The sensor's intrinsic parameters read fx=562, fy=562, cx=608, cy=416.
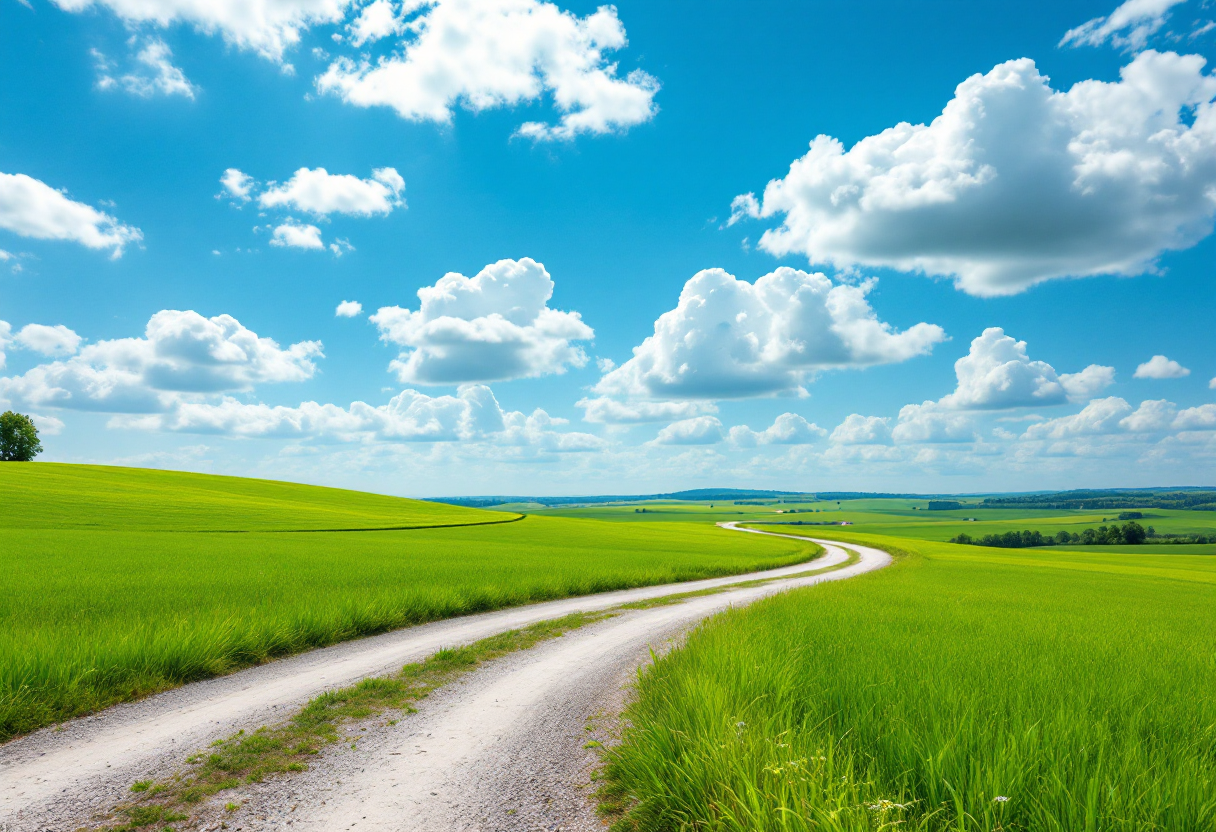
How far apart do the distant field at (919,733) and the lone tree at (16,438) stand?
6023 inches

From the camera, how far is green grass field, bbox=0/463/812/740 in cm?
964

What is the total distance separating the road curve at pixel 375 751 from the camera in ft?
19.5

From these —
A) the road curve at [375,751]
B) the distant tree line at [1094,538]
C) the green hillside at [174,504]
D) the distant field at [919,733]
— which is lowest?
the distant tree line at [1094,538]

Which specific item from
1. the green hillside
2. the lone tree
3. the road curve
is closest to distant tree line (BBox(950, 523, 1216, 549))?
the green hillside

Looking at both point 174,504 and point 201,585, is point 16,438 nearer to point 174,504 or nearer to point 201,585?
point 174,504

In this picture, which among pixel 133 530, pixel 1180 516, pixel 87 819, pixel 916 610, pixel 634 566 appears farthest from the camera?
pixel 1180 516

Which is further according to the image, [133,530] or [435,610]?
[133,530]

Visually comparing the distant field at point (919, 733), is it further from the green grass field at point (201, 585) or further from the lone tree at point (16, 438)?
the lone tree at point (16, 438)

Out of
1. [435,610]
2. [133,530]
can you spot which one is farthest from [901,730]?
[133,530]

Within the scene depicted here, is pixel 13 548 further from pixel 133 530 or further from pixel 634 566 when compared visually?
pixel 634 566

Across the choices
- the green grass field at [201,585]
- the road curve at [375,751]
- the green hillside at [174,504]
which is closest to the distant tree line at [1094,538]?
the green grass field at [201,585]

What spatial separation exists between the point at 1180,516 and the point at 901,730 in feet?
772

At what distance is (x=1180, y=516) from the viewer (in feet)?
552

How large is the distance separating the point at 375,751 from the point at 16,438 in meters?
152
